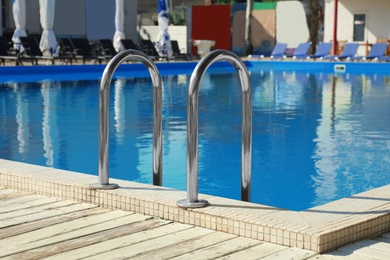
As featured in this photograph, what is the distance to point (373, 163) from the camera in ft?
24.8

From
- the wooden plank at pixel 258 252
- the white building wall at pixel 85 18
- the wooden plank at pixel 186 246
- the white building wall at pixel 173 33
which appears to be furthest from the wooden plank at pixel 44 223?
the white building wall at pixel 173 33

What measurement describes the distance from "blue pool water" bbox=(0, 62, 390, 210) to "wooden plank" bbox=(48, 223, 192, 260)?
264 centimetres

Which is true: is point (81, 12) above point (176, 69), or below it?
above

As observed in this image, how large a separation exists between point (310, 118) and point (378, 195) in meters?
7.26

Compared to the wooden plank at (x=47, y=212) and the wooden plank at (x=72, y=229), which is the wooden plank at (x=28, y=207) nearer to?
the wooden plank at (x=47, y=212)

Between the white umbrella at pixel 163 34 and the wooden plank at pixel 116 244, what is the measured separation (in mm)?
19391

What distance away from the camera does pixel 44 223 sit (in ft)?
12.4

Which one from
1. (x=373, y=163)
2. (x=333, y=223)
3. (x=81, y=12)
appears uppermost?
(x=81, y=12)

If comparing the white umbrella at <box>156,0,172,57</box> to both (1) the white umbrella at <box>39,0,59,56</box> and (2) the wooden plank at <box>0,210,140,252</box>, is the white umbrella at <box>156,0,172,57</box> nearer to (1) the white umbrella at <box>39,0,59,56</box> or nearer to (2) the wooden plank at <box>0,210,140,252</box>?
(1) the white umbrella at <box>39,0,59,56</box>

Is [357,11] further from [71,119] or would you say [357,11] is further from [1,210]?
[1,210]

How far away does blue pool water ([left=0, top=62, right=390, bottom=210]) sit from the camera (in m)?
6.89

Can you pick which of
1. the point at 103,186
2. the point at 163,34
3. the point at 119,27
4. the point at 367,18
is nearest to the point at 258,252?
the point at 103,186

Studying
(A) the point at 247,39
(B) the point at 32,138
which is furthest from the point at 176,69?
(B) the point at 32,138

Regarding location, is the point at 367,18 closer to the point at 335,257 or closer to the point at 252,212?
the point at 252,212
